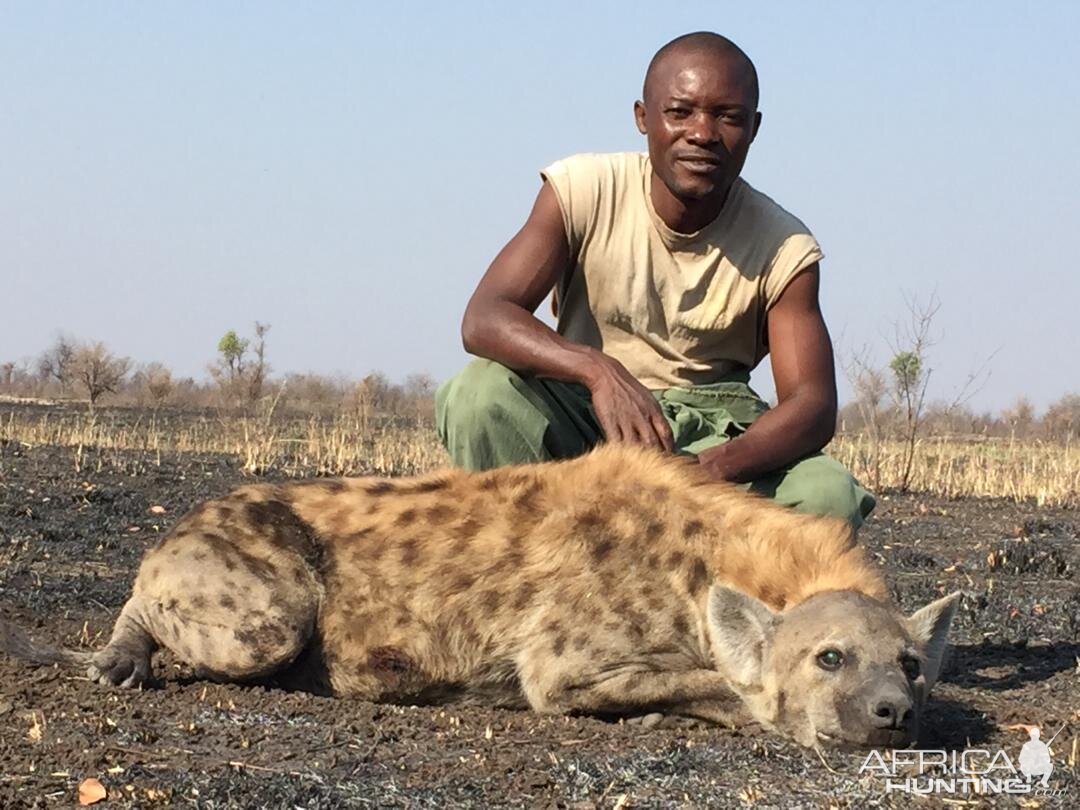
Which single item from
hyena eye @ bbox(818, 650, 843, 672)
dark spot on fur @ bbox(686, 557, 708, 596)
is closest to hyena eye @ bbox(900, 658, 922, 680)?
hyena eye @ bbox(818, 650, 843, 672)

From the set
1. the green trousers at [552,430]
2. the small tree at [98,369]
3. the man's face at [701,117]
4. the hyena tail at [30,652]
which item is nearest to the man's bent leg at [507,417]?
the green trousers at [552,430]

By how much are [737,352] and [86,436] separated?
37.5 feet

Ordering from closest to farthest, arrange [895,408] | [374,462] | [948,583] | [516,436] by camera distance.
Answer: [516,436]
[948,583]
[374,462]
[895,408]

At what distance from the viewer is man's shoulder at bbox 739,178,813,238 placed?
459 centimetres

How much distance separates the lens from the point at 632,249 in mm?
4547

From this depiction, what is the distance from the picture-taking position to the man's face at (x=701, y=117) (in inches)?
171

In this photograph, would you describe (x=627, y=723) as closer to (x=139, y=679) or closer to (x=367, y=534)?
(x=367, y=534)

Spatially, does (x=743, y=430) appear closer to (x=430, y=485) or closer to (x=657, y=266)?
(x=657, y=266)

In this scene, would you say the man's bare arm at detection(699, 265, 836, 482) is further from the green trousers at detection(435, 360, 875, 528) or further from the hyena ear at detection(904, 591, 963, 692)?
the hyena ear at detection(904, 591, 963, 692)

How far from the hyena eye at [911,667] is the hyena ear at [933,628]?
3.2 inches

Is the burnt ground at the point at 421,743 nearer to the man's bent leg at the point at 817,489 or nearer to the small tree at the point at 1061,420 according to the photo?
the man's bent leg at the point at 817,489

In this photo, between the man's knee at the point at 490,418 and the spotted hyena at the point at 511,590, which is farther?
the man's knee at the point at 490,418

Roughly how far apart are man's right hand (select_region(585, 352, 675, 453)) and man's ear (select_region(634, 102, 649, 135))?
0.93m

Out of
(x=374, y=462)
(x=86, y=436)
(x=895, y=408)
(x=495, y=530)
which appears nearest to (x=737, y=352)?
(x=495, y=530)
